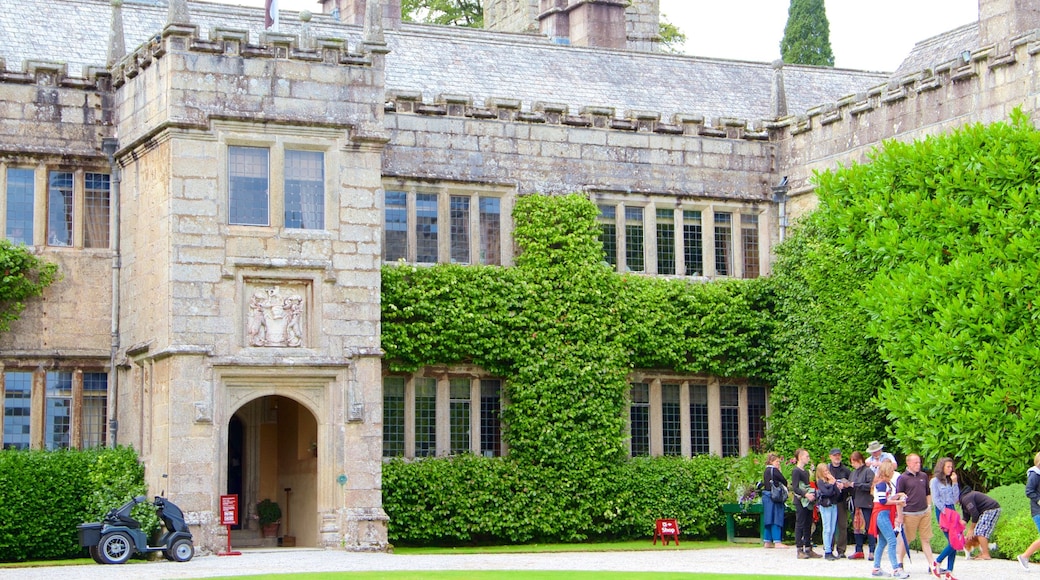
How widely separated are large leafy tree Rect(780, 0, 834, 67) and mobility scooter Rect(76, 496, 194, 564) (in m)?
31.6

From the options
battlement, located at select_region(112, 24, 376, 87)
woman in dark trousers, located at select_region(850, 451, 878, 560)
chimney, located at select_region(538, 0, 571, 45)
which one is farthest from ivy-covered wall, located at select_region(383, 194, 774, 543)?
chimney, located at select_region(538, 0, 571, 45)

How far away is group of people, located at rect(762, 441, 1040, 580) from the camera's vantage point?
76.4 ft

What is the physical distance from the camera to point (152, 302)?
96.7 feet

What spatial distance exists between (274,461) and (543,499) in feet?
17.0

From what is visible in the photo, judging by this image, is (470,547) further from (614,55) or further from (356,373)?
(614,55)

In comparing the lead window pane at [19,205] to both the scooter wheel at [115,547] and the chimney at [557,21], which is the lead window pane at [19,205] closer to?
the scooter wheel at [115,547]

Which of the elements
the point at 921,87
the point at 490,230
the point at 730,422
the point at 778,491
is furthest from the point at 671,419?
the point at 921,87

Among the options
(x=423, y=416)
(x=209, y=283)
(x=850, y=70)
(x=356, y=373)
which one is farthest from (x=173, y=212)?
(x=850, y=70)

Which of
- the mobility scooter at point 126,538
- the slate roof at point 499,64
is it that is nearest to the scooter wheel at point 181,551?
the mobility scooter at point 126,538

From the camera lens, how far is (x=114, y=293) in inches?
1217

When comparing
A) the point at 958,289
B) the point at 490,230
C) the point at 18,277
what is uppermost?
the point at 490,230

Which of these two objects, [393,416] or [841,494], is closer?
[841,494]

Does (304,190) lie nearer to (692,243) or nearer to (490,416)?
(490,416)

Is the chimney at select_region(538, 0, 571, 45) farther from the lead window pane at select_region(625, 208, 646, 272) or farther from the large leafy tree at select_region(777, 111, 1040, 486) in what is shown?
the large leafy tree at select_region(777, 111, 1040, 486)
